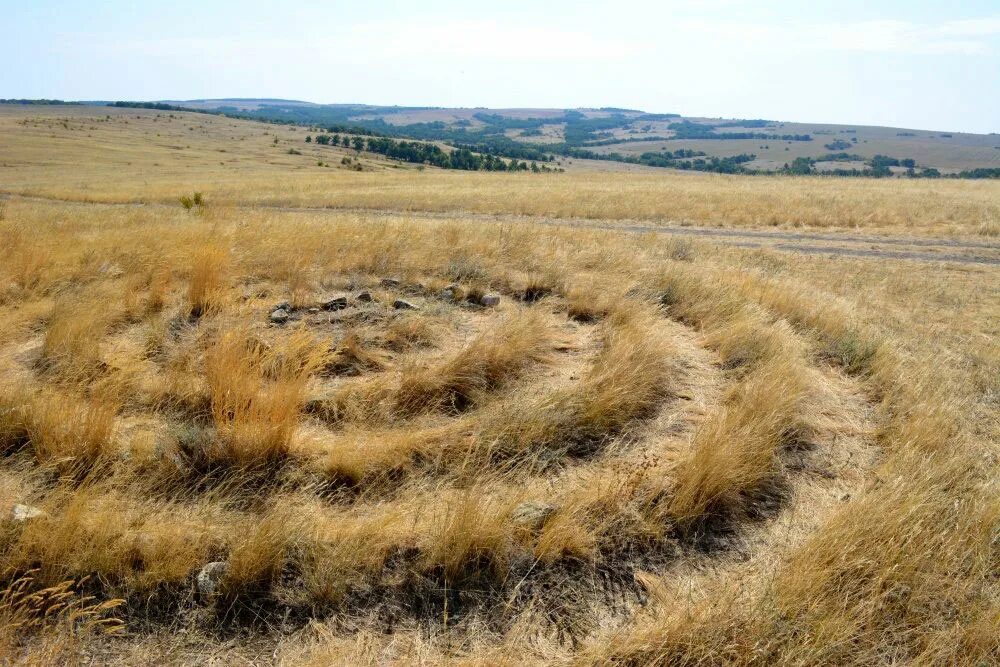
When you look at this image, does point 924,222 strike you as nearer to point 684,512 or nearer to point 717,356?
point 717,356

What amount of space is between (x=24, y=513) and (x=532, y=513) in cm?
270

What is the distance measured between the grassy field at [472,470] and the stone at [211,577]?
11 mm

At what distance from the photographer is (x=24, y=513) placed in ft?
9.75

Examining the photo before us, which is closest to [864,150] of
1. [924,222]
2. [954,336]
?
[924,222]

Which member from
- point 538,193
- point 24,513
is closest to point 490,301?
point 24,513

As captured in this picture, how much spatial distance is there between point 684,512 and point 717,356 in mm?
2715

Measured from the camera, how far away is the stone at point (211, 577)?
2777mm

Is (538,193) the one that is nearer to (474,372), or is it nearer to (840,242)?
(840,242)

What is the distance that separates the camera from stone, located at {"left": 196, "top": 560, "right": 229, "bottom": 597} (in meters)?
2.78

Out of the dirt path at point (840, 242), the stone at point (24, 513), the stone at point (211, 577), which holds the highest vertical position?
the dirt path at point (840, 242)

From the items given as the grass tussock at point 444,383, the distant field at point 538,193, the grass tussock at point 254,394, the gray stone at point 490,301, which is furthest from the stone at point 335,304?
the distant field at point 538,193

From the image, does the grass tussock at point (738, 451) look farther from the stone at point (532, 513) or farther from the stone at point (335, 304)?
the stone at point (335, 304)

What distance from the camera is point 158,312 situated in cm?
611

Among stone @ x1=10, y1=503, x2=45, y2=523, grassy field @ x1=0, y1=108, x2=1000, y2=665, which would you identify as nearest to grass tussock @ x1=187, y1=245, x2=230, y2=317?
grassy field @ x1=0, y1=108, x2=1000, y2=665
